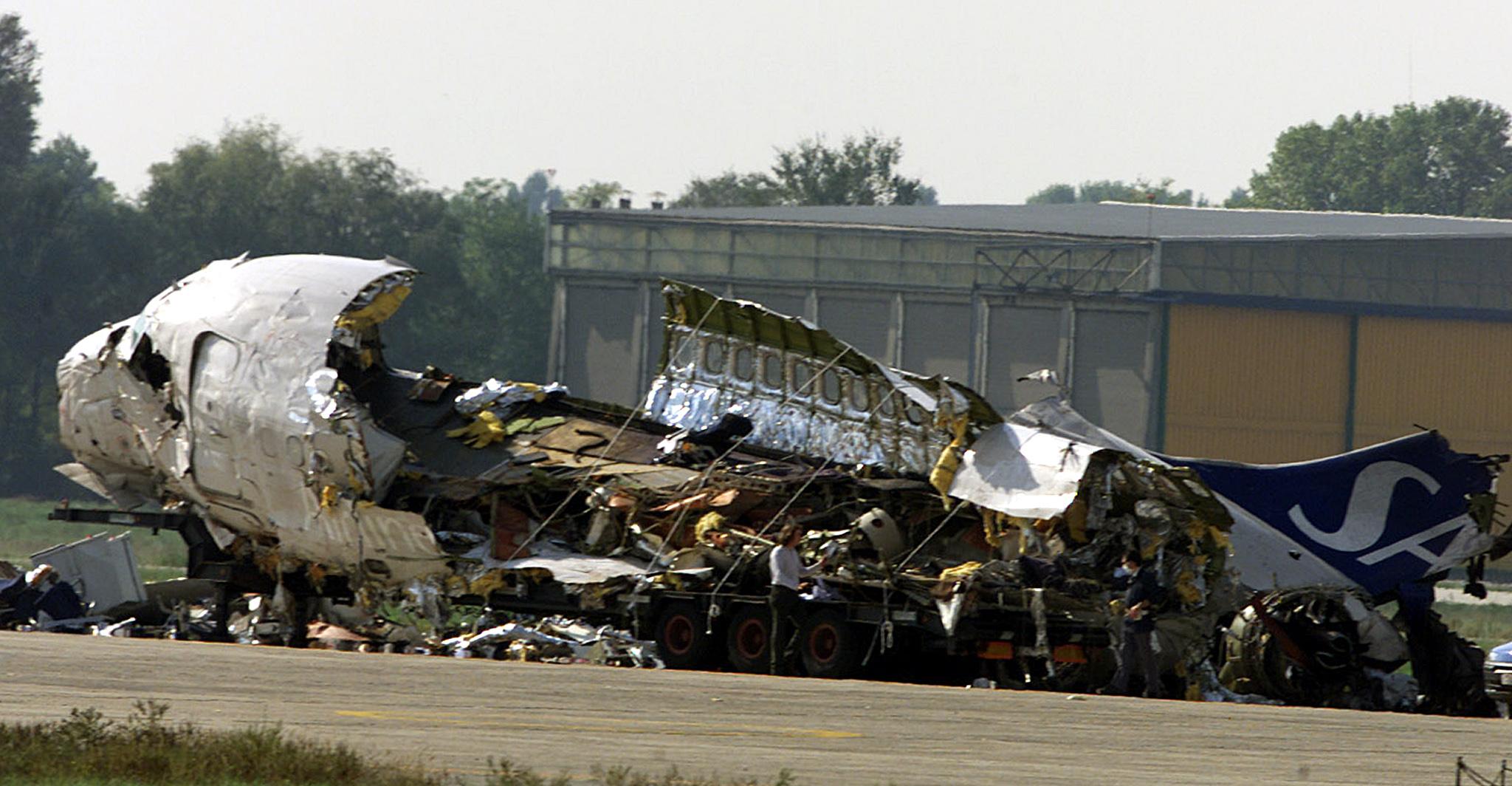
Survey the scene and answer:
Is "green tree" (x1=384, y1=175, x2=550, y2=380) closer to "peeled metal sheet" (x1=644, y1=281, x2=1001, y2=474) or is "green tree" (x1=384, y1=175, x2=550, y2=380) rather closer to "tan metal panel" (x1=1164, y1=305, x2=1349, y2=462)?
"tan metal panel" (x1=1164, y1=305, x2=1349, y2=462)

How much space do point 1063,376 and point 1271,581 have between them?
36.0m

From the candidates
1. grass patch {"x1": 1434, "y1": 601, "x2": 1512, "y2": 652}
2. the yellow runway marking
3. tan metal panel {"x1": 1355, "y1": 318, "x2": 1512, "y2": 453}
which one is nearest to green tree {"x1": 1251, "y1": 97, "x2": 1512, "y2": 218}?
tan metal panel {"x1": 1355, "y1": 318, "x2": 1512, "y2": 453}

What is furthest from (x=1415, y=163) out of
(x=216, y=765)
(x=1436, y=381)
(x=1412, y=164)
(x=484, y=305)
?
(x=216, y=765)

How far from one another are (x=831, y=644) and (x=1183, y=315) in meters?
37.1

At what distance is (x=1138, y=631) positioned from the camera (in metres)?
19.7

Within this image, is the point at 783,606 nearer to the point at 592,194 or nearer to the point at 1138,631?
the point at 1138,631

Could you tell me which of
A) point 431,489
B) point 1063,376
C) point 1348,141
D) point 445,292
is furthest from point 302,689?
point 1348,141

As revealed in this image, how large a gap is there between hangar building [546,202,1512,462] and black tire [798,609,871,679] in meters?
34.6

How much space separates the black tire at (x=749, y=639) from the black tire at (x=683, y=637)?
0.27 m

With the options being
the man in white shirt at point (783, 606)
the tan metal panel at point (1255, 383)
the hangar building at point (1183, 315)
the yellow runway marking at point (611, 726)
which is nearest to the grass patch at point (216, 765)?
the yellow runway marking at point (611, 726)

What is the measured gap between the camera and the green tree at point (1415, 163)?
130 meters

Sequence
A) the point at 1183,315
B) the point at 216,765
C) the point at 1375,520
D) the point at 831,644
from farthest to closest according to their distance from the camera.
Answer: the point at 1183,315 < the point at 1375,520 < the point at 831,644 < the point at 216,765

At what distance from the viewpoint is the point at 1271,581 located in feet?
69.8

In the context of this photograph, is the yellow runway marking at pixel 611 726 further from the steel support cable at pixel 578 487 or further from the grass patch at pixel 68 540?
the grass patch at pixel 68 540
